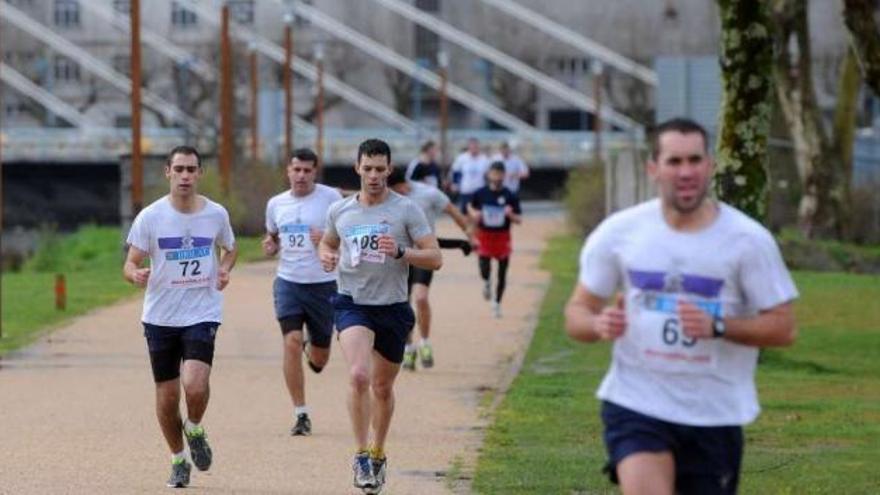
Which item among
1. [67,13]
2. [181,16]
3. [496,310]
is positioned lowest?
[496,310]

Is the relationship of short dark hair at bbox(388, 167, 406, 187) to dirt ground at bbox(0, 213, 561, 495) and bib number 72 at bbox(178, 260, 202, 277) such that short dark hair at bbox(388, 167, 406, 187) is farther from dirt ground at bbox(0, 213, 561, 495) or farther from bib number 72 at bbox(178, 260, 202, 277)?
bib number 72 at bbox(178, 260, 202, 277)

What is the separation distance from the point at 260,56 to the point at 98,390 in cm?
8591

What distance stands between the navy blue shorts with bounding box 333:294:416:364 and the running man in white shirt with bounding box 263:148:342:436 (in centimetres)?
268

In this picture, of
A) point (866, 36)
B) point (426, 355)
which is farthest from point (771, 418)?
point (866, 36)

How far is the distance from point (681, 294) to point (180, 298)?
204 inches

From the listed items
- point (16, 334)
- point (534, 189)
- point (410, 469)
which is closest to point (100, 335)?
point (16, 334)

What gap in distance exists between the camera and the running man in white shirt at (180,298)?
12570 millimetres

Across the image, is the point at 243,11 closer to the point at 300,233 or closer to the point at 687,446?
the point at 300,233

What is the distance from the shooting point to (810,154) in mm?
39281

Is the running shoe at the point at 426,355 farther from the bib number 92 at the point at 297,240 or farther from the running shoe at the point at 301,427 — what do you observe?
the running shoe at the point at 301,427

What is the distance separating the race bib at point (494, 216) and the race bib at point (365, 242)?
12937 mm

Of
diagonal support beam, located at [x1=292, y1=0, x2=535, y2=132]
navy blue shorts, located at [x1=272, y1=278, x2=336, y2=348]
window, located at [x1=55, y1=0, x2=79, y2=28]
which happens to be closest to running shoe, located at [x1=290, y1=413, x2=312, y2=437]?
navy blue shorts, located at [x1=272, y1=278, x2=336, y2=348]

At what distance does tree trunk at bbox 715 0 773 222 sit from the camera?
65.0 ft

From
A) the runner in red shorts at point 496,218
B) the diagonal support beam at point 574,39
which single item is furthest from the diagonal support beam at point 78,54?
the runner in red shorts at point 496,218
